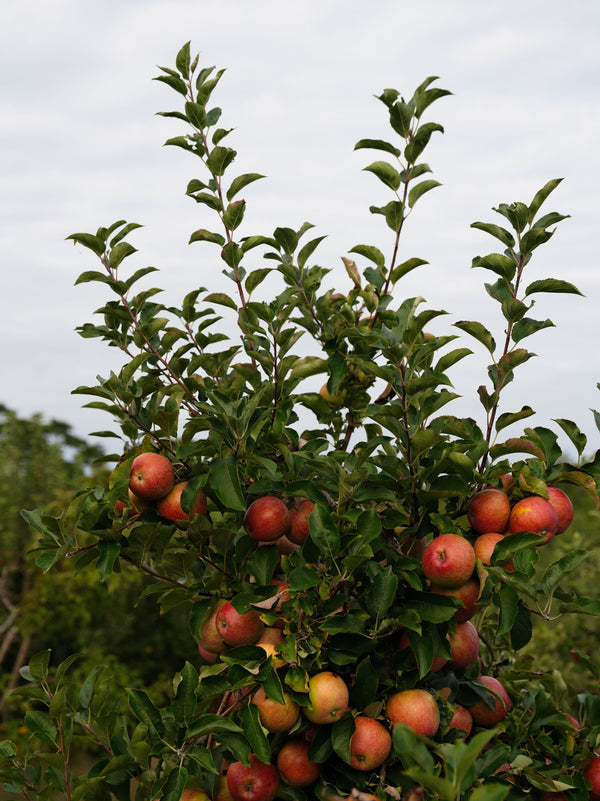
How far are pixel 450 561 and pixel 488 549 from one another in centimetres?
15

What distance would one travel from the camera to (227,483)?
1.85 m

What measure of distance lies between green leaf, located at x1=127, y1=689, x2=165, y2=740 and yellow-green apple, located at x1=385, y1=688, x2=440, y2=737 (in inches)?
22.2

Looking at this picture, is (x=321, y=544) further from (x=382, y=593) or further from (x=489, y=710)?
(x=489, y=710)

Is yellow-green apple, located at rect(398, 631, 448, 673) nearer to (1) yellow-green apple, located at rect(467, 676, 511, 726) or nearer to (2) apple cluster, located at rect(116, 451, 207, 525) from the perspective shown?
(1) yellow-green apple, located at rect(467, 676, 511, 726)

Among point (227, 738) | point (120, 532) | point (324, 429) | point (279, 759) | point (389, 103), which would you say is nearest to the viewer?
point (227, 738)

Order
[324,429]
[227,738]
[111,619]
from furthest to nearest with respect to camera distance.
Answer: [111,619]
[324,429]
[227,738]

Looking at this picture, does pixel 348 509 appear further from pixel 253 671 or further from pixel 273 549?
pixel 253 671

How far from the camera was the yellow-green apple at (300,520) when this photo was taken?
2039 mm

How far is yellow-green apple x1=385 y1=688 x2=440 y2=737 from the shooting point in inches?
71.3

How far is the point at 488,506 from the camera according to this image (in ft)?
6.44

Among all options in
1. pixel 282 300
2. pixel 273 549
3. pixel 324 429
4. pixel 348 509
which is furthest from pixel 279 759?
pixel 282 300

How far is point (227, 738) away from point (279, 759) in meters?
0.19

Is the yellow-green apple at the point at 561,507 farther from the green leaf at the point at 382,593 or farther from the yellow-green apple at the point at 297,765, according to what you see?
the yellow-green apple at the point at 297,765

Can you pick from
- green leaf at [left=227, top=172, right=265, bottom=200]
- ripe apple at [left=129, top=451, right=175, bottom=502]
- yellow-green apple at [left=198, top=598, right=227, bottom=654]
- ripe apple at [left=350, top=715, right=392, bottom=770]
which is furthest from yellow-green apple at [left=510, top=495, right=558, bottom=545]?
green leaf at [left=227, top=172, right=265, bottom=200]
